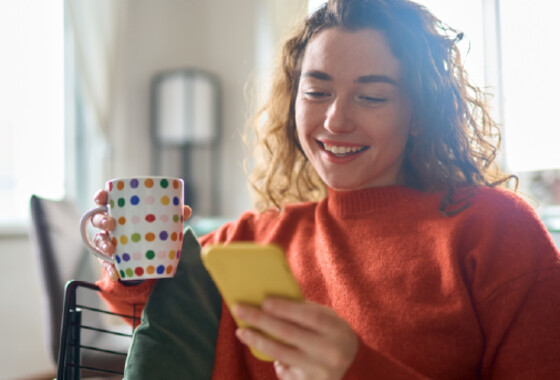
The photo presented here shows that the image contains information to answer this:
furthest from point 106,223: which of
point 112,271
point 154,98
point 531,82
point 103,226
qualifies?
point 154,98

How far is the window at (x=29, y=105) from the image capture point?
271 cm

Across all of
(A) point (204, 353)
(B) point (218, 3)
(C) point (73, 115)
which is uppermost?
(B) point (218, 3)

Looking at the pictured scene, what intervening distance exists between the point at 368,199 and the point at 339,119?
17 cm

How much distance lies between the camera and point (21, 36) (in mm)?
2754

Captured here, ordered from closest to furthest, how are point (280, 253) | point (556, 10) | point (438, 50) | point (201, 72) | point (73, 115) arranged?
point (280, 253) < point (438, 50) < point (556, 10) < point (73, 115) < point (201, 72)

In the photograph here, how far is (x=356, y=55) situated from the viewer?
893mm

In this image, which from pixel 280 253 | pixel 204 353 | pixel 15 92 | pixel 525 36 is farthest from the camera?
pixel 15 92

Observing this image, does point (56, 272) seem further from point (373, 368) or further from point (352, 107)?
point (373, 368)

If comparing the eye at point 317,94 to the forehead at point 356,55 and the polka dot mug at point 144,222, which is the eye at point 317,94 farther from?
the polka dot mug at point 144,222

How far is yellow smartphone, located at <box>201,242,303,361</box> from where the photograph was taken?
1.52 ft

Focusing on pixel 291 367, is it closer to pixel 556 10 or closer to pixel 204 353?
pixel 204 353

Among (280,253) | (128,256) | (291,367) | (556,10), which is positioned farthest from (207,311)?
(556,10)

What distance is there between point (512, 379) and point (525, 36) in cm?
148

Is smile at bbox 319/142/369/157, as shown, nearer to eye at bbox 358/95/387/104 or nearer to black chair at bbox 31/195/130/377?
eye at bbox 358/95/387/104
